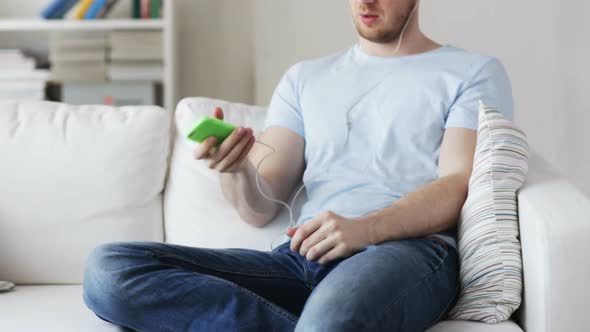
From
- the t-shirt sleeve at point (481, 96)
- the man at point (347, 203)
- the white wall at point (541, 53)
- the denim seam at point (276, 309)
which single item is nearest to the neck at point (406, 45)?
the man at point (347, 203)

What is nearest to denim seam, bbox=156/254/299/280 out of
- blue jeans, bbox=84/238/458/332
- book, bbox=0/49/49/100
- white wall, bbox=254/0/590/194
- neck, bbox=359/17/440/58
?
blue jeans, bbox=84/238/458/332

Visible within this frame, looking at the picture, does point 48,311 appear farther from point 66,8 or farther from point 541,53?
point 66,8

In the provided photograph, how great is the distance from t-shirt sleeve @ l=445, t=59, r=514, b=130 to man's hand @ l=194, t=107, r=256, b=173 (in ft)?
1.43

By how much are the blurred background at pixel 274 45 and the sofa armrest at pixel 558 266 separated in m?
1.43

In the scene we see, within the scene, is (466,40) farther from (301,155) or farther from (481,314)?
(481,314)

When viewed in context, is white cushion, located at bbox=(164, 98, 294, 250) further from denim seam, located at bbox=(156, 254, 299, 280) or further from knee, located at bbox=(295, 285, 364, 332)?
knee, located at bbox=(295, 285, 364, 332)

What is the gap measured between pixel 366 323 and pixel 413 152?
566mm

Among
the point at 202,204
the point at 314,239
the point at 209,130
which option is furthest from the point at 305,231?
the point at 202,204

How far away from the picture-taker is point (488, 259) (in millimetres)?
1451

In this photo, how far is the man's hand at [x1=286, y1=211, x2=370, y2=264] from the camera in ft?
4.77

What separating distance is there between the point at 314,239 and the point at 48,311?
0.54 m

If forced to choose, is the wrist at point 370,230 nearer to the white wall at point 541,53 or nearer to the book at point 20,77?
the white wall at point 541,53

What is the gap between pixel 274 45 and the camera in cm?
346

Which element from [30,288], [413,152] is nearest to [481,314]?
[413,152]
